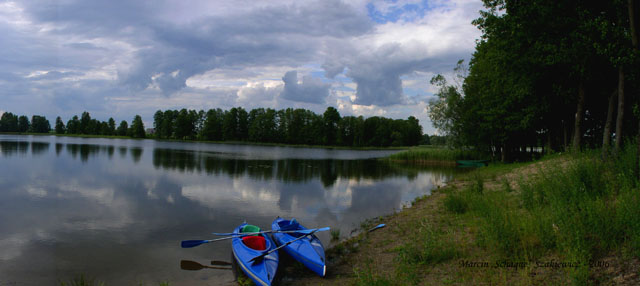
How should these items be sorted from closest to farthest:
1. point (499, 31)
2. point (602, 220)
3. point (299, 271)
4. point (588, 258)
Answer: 1. point (588, 258)
2. point (602, 220)
3. point (299, 271)
4. point (499, 31)

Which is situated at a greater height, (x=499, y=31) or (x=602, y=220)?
(x=499, y=31)

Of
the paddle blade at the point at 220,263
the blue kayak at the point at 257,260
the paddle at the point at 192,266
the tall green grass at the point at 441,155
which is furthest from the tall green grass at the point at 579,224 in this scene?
the tall green grass at the point at 441,155

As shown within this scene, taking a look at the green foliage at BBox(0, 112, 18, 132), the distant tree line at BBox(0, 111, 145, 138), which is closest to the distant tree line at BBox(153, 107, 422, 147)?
the distant tree line at BBox(0, 111, 145, 138)

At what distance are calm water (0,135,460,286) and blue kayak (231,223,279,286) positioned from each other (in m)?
0.53

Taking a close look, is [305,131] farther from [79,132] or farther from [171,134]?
[79,132]

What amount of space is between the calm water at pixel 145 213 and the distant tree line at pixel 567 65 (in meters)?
8.38

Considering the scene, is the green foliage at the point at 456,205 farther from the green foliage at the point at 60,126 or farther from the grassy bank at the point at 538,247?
the green foliage at the point at 60,126

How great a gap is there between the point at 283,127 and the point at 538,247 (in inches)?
4199

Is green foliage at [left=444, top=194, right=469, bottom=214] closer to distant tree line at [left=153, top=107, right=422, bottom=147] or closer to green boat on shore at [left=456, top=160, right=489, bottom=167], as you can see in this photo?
green boat on shore at [left=456, top=160, right=489, bottom=167]

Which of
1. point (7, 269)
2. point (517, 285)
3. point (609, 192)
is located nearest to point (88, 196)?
point (7, 269)

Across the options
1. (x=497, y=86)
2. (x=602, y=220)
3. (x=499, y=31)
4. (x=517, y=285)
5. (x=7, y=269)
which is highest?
(x=499, y=31)

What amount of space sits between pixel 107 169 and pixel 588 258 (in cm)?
3001

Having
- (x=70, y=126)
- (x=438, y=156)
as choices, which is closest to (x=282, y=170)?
(x=438, y=156)

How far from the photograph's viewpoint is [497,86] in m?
23.0
